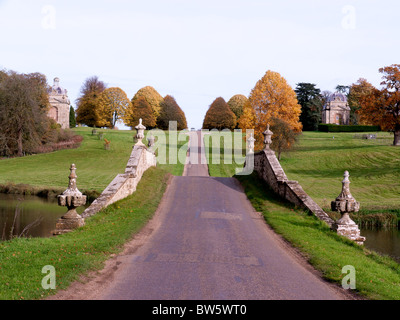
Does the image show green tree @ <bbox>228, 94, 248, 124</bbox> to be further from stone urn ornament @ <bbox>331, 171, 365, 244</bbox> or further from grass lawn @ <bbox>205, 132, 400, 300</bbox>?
stone urn ornament @ <bbox>331, 171, 365, 244</bbox>

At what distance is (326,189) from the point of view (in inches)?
1305

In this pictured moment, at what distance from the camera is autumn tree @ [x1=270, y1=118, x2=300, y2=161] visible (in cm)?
4388

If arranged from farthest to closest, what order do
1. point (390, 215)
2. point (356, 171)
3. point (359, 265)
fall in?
1. point (356, 171)
2. point (390, 215)
3. point (359, 265)

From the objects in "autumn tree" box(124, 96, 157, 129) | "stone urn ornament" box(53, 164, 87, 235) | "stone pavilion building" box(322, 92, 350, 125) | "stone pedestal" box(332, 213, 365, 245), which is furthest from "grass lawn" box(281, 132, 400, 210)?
"autumn tree" box(124, 96, 157, 129)

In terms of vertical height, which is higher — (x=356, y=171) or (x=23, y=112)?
(x=23, y=112)

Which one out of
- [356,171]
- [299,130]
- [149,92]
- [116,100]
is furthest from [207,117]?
[356,171]

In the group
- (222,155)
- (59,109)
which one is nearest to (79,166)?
(222,155)

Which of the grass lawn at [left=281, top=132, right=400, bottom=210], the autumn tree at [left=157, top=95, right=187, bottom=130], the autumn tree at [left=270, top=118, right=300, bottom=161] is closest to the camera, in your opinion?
the grass lawn at [left=281, top=132, right=400, bottom=210]

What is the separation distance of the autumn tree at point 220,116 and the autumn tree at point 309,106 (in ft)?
54.7

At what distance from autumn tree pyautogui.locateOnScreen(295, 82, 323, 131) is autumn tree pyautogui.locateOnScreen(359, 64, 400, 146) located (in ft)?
141

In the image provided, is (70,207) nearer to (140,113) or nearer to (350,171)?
(350,171)

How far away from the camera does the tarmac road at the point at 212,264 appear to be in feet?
25.0
